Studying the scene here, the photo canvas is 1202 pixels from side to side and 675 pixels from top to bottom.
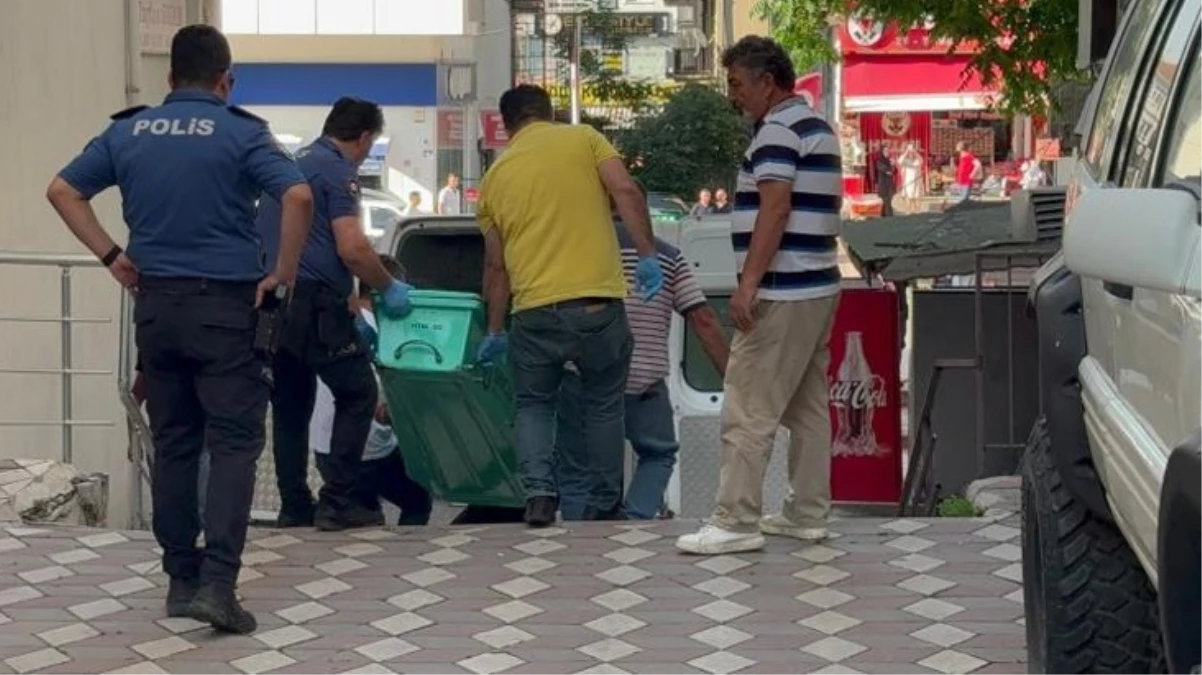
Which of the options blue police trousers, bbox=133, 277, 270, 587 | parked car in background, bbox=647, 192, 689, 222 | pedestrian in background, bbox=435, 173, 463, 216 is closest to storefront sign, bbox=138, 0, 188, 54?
blue police trousers, bbox=133, 277, 270, 587

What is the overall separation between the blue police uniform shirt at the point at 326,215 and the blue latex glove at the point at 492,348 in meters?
0.60

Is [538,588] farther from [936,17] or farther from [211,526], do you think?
[936,17]

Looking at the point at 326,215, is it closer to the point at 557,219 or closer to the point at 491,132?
the point at 557,219

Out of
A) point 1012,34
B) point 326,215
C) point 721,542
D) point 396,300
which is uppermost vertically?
point 1012,34

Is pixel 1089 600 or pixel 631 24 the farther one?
pixel 631 24

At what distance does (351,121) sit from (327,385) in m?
1.01

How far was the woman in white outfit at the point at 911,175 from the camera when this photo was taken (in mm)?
35688

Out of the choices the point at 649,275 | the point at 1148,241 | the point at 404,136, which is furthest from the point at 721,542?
the point at 404,136

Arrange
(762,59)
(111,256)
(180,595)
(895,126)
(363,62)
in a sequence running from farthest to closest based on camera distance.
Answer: (363,62), (895,126), (762,59), (180,595), (111,256)

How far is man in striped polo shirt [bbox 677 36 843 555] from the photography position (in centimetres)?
684

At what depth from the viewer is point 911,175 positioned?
35938 millimetres

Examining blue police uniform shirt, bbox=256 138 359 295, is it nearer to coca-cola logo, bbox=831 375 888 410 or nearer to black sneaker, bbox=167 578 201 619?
black sneaker, bbox=167 578 201 619

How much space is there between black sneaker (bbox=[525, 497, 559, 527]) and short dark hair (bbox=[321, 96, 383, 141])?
61.1 inches

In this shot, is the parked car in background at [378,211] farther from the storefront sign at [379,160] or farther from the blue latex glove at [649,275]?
the blue latex glove at [649,275]
